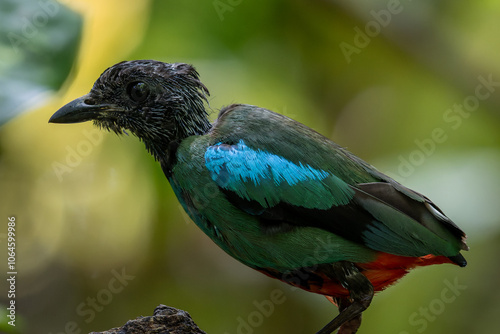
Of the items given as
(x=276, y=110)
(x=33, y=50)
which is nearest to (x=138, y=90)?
(x=33, y=50)

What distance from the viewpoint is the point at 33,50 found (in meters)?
5.27

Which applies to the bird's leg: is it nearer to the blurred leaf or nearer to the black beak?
the black beak

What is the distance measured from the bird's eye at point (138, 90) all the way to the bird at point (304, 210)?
394 millimetres

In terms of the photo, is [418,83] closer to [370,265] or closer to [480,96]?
[480,96]

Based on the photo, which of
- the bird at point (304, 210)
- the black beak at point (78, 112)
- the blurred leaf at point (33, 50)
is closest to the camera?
the bird at point (304, 210)

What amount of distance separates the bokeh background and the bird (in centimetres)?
199

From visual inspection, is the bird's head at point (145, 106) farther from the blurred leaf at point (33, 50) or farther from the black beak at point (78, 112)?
the blurred leaf at point (33, 50)

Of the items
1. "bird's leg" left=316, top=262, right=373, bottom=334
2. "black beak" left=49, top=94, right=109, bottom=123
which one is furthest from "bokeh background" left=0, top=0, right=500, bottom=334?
"bird's leg" left=316, top=262, right=373, bottom=334

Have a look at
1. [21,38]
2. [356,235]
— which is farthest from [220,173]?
[21,38]

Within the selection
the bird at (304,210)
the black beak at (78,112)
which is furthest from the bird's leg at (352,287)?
the black beak at (78,112)

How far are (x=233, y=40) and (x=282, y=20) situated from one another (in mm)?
637

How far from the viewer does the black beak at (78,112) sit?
15.0 feet

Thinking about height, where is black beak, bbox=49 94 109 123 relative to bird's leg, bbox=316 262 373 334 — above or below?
below

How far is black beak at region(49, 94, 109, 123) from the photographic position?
15.0 feet
